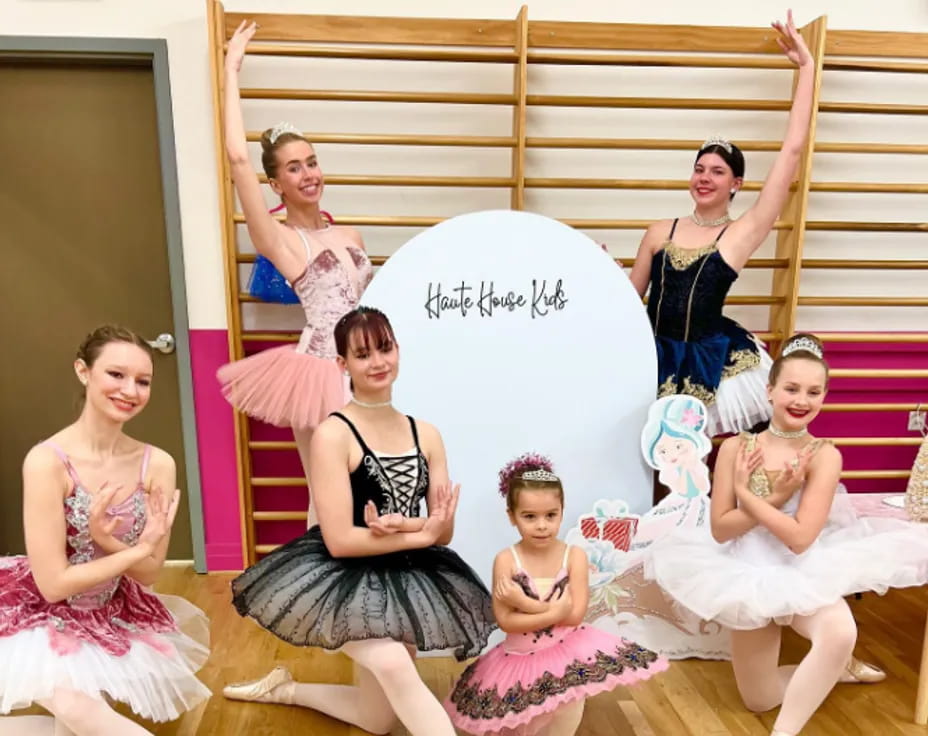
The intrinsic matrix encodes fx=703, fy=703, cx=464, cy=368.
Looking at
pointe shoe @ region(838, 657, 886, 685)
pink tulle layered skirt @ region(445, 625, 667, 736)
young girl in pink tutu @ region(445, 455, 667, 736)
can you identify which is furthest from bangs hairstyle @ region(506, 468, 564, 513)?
pointe shoe @ region(838, 657, 886, 685)

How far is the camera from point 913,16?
2.74m

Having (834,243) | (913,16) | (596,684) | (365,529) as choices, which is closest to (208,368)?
(365,529)

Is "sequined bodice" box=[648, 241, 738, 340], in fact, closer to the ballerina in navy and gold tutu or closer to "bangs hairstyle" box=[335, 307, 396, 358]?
the ballerina in navy and gold tutu

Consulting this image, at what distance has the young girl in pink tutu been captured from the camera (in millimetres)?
1578

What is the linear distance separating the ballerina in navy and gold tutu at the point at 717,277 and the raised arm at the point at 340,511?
3.51 ft

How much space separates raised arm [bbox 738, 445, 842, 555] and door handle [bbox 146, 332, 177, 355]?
2098mm

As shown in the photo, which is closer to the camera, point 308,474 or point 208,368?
point 308,474

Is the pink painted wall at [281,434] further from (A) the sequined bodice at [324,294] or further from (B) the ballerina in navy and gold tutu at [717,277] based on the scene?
(B) the ballerina in navy and gold tutu at [717,277]

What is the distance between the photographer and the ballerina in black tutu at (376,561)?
1582mm

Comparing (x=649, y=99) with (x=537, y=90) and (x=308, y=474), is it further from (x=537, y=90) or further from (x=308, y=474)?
(x=308, y=474)

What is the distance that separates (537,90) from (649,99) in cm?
41

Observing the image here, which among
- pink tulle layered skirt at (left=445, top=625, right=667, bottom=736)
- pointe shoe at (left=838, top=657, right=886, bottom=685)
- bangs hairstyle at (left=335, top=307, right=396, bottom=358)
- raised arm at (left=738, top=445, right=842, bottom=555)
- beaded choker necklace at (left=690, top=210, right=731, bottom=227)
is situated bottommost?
pointe shoe at (left=838, top=657, right=886, bottom=685)

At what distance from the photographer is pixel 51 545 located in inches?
59.3

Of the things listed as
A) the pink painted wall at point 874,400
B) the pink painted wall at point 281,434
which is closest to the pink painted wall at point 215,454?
the pink painted wall at point 281,434
